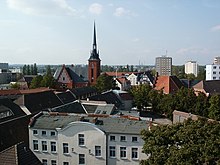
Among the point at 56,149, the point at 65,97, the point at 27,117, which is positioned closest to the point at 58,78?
the point at 65,97

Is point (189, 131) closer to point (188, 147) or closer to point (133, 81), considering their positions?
point (188, 147)

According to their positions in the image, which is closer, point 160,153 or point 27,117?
point 160,153

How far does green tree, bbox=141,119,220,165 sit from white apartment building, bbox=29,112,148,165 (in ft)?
27.7

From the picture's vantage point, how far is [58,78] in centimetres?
7838

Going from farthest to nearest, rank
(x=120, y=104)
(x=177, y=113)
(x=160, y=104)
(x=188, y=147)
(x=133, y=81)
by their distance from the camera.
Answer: (x=133, y=81)
(x=120, y=104)
(x=160, y=104)
(x=177, y=113)
(x=188, y=147)

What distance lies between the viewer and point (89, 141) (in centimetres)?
2647

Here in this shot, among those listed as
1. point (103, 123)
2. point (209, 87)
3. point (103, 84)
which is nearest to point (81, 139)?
point (103, 123)

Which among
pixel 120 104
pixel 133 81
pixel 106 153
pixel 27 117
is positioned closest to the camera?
pixel 106 153

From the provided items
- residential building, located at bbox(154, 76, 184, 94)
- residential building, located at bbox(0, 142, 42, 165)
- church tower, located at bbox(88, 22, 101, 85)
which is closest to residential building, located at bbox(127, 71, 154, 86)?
residential building, located at bbox(154, 76, 184, 94)

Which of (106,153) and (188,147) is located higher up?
(188,147)

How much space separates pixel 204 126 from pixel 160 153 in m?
2.93

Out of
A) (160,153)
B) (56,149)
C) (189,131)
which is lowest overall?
(56,149)

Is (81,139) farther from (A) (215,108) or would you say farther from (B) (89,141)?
(A) (215,108)

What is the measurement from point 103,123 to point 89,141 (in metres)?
2.18
